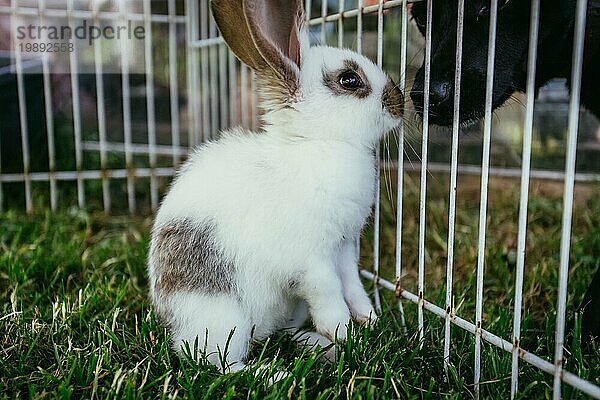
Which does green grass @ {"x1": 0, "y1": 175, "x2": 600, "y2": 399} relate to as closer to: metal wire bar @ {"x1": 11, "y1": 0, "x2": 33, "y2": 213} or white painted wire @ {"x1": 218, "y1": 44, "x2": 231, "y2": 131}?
metal wire bar @ {"x1": 11, "y1": 0, "x2": 33, "y2": 213}

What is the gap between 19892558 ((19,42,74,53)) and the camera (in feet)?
12.8

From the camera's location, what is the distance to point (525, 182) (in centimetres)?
155

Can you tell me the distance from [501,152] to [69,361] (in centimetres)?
382

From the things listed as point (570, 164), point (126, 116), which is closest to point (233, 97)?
point (126, 116)

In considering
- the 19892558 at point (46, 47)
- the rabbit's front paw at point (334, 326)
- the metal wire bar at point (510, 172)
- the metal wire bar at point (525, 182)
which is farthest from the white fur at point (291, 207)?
the 19892558 at point (46, 47)

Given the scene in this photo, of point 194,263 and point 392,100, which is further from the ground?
point 392,100

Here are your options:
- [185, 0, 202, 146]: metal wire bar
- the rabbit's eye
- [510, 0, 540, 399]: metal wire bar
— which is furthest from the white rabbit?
A: [185, 0, 202, 146]: metal wire bar

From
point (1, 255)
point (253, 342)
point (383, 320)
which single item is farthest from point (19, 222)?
point (383, 320)

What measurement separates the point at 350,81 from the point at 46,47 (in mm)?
2668

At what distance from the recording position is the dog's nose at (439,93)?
1.95 metres

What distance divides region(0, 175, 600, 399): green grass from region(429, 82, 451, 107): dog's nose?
0.62 metres

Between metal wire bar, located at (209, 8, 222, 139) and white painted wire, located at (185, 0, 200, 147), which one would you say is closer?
metal wire bar, located at (209, 8, 222, 139)

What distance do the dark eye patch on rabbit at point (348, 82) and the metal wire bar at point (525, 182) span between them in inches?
17.8

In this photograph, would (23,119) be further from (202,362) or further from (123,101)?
(202,362)
